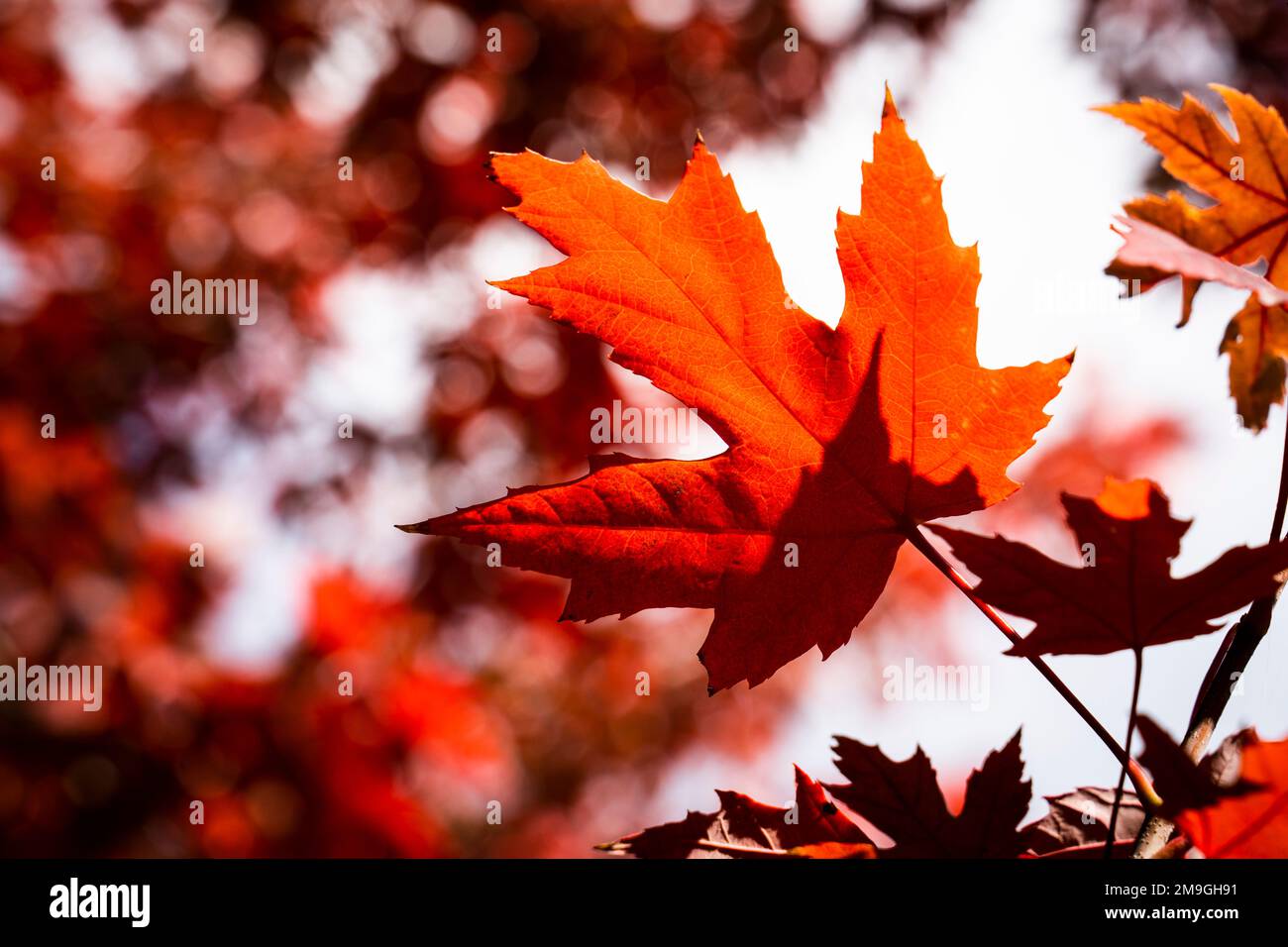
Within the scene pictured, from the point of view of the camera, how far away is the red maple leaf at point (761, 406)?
461 mm

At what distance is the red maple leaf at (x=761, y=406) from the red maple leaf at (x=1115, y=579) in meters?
0.11

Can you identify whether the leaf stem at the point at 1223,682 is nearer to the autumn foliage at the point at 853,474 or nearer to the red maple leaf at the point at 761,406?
the autumn foliage at the point at 853,474

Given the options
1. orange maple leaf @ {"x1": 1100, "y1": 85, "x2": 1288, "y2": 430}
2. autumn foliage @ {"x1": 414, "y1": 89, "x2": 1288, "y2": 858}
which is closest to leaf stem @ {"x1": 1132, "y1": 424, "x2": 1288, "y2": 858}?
autumn foliage @ {"x1": 414, "y1": 89, "x2": 1288, "y2": 858}

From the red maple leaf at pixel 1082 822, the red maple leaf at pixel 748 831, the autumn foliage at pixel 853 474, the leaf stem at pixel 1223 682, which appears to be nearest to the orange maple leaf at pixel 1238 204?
the autumn foliage at pixel 853 474

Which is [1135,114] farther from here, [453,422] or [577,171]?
[453,422]

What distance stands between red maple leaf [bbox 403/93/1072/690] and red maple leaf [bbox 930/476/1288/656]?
109 mm

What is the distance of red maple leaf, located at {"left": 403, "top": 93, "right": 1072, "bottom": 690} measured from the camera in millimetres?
461

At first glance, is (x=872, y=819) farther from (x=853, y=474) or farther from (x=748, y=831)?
(x=853, y=474)

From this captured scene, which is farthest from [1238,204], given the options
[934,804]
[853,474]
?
[934,804]

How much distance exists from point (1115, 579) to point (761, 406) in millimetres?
221

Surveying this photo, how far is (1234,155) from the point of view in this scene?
0.53 meters

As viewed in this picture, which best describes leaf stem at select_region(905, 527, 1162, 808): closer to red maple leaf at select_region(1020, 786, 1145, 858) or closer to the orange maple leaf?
red maple leaf at select_region(1020, 786, 1145, 858)
